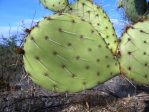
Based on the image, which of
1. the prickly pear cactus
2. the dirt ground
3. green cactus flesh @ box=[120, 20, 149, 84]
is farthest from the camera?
the prickly pear cactus

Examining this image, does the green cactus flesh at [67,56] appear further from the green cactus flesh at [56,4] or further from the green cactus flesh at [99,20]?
the green cactus flesh at [56,4]

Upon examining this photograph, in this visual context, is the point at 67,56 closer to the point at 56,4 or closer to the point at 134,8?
the point at 56,4

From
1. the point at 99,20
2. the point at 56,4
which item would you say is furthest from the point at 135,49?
the point at 56,4

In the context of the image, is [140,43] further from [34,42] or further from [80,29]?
[34,42]

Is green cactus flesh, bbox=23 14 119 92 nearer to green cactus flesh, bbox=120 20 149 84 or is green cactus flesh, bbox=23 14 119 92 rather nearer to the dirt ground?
green cactus flesh, bbox=120 20 149 84

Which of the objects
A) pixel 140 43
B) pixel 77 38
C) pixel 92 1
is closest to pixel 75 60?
pixel 77 38

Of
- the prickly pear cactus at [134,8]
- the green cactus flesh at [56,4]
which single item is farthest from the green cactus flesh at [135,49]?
the prickly pear cactus at [134,8]

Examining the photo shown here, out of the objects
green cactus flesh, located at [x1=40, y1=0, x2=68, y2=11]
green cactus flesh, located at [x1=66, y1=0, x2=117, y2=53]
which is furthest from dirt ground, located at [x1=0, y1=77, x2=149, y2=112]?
green cactus flesh, located at [x1=40, y1=0, x2=68, y2=11]
